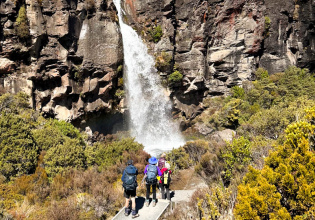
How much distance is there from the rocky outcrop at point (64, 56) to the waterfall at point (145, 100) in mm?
2081

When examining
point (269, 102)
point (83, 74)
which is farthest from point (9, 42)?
point (269, 102)

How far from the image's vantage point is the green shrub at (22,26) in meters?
17.9

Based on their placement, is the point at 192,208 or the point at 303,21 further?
the point at 303,21

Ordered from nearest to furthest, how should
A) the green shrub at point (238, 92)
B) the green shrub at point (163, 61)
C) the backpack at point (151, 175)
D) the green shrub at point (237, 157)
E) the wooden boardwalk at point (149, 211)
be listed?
the wooden boardwalk at point (149, 211), the backpack at point (151, 175), the green shrub at point (237, 157), the green shrub at point (238, 92), the green shrub at point (163, 61)

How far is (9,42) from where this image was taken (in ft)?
58.9

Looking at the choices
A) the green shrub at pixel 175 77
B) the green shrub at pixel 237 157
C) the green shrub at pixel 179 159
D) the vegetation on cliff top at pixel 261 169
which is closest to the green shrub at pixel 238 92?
the vegetation on cliff top at pixel 261 169

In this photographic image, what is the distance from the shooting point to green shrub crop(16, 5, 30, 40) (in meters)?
17.9

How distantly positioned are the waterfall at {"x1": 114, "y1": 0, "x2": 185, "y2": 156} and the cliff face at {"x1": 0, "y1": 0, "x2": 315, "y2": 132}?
4.84 feet

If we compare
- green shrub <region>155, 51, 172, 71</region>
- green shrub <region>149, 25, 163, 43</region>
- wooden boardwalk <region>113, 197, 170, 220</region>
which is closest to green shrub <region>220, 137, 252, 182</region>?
wooden boardwalk <region>113, 197, 170, 220</region>

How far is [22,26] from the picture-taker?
17.9 metres

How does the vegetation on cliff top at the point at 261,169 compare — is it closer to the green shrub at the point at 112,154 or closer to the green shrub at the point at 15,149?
the green shrub at the point at 112,154

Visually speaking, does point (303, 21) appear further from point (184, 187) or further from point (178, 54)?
point (184, 187)

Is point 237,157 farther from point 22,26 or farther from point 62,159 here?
point 22,26

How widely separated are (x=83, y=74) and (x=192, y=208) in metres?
18.6
